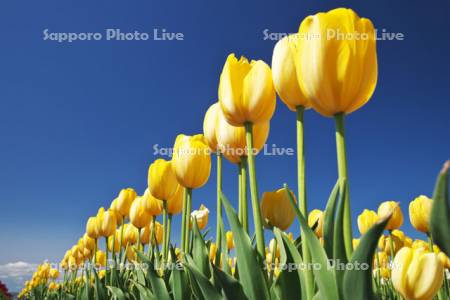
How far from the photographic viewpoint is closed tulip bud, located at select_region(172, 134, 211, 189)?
209 centimetres

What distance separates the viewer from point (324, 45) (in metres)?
1.00

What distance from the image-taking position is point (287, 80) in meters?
1.28

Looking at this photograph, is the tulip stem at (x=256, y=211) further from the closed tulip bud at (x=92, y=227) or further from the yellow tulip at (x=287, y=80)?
the closed tulip bud at (x=92, y=227)

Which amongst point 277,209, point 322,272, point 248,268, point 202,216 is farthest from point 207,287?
point 202,216

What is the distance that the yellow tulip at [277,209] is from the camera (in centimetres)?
179

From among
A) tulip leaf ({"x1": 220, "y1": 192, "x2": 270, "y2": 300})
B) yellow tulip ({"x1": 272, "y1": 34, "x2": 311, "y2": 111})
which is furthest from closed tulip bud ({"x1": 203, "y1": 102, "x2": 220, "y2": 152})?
tulip leaf ({"x1": 220, "y1": 192, "x2": 270, "y2": 300})

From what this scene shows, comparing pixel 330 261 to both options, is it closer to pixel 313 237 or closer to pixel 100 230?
pixel 313 237

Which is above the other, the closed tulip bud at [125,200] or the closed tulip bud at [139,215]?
the closed tulip bud at [125,200]

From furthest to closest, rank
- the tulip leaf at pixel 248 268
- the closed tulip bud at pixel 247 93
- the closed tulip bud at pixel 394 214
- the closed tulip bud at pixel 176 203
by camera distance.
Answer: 1. the closed tulip bud at pixel 394 214
2. the closed tulip bud at pixel 176 203
3. the closed tulip bud at pixel 247 93
4. the tulip leaf at pixel 248 268

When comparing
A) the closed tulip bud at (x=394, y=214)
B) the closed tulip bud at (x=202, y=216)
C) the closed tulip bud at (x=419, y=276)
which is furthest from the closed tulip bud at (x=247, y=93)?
the closed tulip bud at (x=394, y=214)

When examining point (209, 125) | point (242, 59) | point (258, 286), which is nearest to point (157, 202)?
point (209, 125)

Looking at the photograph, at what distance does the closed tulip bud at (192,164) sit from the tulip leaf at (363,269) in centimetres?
135

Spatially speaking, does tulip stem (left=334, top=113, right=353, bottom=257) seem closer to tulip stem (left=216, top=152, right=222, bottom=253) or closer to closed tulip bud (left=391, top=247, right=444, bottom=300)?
closed tulip bud (left=391, top=247, right=444, bottom=300)

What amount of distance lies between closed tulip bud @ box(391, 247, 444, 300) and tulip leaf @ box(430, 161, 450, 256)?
0.96m
